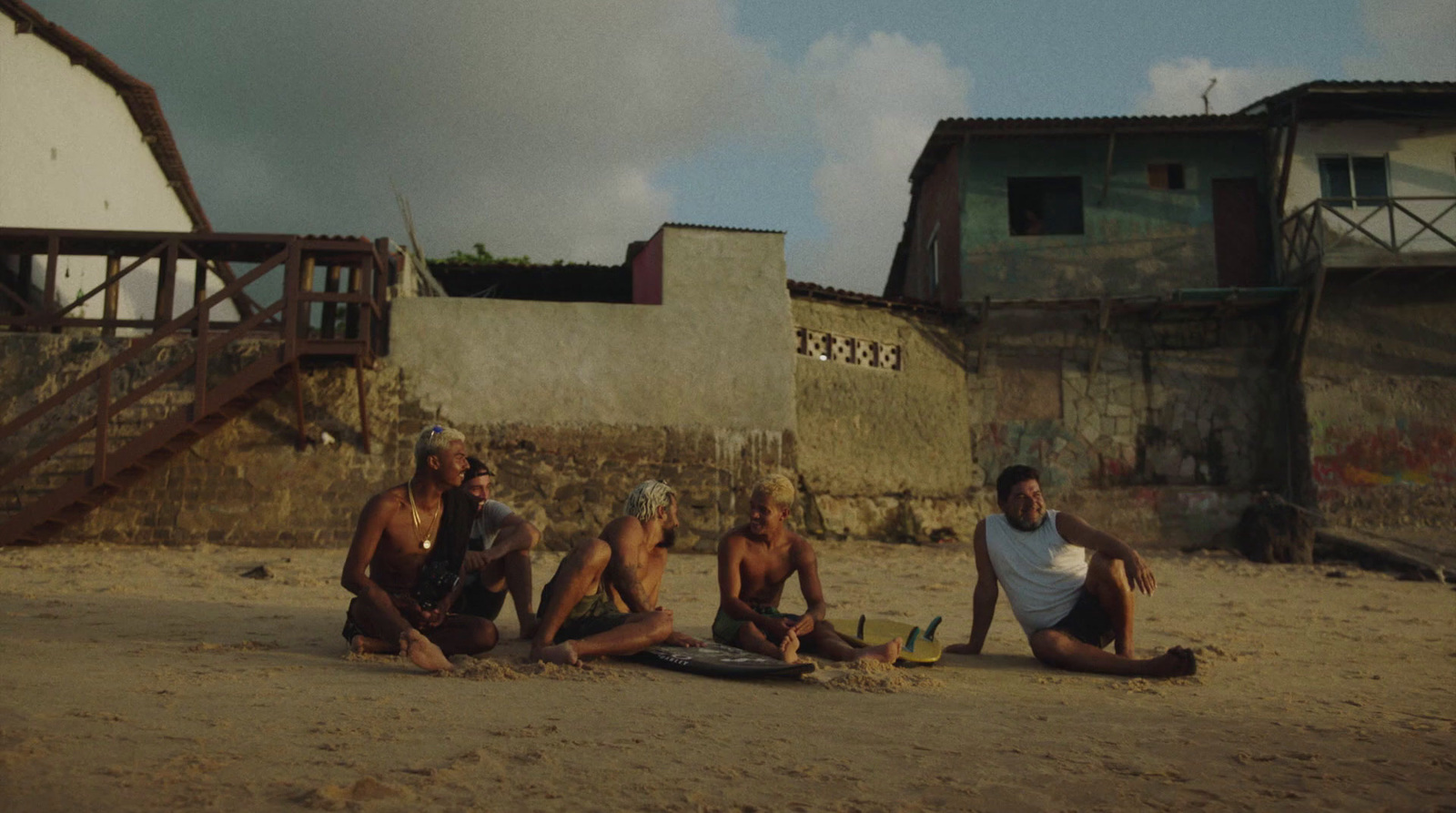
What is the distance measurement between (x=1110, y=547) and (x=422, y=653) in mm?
3514

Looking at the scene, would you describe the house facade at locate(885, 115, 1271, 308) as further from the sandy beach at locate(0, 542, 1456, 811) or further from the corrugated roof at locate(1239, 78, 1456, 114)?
the sandy beach at locate(0, 542, 1456, 811)

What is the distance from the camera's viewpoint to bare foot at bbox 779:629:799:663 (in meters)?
5.42

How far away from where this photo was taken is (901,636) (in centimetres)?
A: 605

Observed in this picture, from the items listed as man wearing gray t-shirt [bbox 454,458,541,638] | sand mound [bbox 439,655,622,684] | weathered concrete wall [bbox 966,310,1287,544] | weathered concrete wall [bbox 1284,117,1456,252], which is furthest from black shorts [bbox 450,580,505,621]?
weathered concrete wall [bbox 1284,117,1456,252]

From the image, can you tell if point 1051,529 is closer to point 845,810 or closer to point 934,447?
point 845,810

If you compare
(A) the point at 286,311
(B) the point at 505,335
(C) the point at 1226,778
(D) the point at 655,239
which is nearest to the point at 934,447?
(D) the point at 655,239

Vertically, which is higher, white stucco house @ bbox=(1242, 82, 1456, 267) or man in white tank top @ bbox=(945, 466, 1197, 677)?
white stucco house @ bbox=(1242, 82, 1456, 267)

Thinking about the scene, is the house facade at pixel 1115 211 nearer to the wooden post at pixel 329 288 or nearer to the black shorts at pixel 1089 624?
the wooden post at pixel 329 288

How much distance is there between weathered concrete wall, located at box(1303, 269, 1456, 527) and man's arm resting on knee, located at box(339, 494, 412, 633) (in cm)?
1490

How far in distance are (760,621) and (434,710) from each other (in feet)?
7.46

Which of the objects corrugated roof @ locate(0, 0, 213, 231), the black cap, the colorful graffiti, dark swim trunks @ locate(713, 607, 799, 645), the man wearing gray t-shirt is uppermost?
corrugated roof @ locate(0, 0, 213, 231)

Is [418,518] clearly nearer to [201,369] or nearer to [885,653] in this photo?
[885,653]

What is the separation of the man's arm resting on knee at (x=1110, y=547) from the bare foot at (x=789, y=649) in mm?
1647

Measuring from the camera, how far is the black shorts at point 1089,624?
5.94 meters
